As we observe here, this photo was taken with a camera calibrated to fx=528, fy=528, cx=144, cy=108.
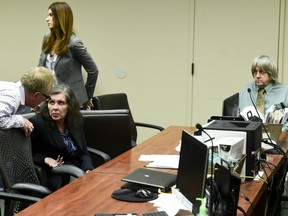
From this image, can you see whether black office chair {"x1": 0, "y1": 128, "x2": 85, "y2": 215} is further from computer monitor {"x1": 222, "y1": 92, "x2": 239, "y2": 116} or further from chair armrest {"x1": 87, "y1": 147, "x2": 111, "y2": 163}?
computer monitor {"x1": 222, "y1": 92, "x2": 239, "y2": 116}

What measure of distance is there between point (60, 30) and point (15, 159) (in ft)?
6.23

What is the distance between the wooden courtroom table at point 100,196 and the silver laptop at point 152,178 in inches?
3.5

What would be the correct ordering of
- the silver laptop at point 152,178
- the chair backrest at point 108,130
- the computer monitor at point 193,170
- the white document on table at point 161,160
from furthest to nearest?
1. the chair backrest at point 108,130
2. the white document on table at point 161,160
3. the silver laptop at point 152,178
4. the computer monitor at point 193,170

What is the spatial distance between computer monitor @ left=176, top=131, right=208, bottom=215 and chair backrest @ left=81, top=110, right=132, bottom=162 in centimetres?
150

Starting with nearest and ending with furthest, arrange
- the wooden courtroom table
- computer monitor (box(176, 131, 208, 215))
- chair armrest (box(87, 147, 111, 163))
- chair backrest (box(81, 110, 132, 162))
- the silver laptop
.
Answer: computer monitor (box(176, 131, 208, 215)) → the wooden courtroom table → the silver laptop → chair armrest (box(87, 147, 111, 163)) → chair backrest (box(81, 110, 132, 162))

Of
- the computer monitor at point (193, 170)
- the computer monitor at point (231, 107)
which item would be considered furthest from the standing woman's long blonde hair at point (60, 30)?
the computer monitor at point (193, 170)

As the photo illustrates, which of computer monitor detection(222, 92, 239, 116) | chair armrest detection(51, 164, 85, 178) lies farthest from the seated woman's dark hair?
computer monitor detection(222, 92, 239, 116)

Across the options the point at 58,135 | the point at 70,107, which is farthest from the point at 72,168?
the point at 70,107

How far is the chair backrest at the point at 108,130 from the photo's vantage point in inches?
151

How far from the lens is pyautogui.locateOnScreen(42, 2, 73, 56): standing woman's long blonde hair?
4469 millimetres

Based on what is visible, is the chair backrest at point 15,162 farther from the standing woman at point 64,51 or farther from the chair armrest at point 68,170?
the standing woman at point 64,51

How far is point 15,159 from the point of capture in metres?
2.87

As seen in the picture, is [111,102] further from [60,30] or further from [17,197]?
[17,197]

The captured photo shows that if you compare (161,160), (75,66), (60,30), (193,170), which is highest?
(60,30)
